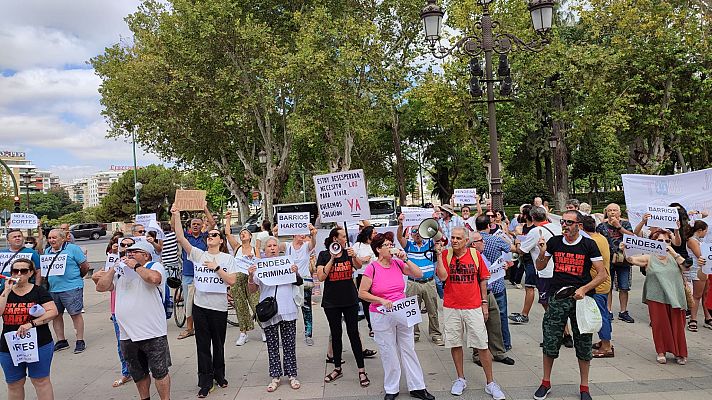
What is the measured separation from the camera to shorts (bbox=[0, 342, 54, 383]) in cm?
460

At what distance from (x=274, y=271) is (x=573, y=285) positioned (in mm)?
3147

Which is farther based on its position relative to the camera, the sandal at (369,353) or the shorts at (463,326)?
the sandal at (369,353)

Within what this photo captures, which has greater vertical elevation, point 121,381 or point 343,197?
point 343,197

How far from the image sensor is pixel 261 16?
25000 mm

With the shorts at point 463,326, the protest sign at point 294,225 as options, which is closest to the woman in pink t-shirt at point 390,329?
the shorts at point 463,326

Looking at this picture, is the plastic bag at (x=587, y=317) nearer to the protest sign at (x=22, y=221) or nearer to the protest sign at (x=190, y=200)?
the protest sign at (x=190, y=200)

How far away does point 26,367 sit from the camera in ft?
15.5

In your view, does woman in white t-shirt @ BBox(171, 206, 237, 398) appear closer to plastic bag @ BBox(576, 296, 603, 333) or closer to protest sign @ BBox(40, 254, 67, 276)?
protest sign @ BBox(40, 254, 67, 276)

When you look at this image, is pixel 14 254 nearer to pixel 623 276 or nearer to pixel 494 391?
pixel 494 391

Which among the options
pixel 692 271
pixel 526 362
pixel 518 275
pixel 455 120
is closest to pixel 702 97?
pixel 455 120

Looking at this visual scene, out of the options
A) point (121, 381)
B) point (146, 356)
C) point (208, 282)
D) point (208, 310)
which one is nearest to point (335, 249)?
point (208, 282)

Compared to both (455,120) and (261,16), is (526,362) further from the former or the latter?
(261,16)

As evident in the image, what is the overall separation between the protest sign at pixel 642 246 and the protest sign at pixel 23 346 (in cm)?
666

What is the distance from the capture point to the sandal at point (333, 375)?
5.87 meters
